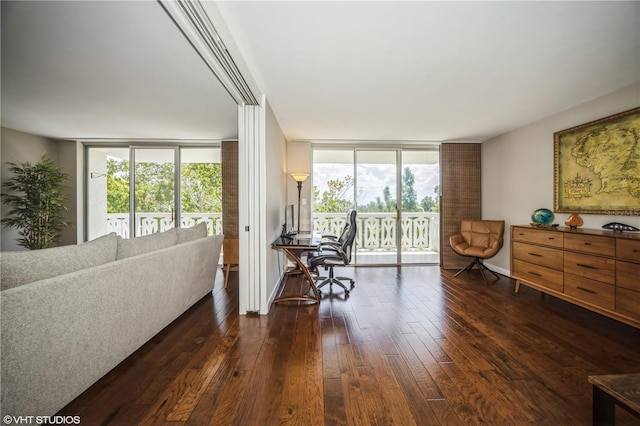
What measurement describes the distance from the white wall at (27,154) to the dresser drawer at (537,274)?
7.31 metres

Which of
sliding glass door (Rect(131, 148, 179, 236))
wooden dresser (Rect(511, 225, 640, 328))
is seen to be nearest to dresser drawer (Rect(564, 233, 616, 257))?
wooden dresser (Rect(511, 225, 640, 328))

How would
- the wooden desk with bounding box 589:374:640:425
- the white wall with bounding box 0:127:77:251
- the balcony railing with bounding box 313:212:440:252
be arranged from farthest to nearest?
the balcony railing with bounding box 313:212:440:252 < the white wall with bounding box 0:127:77:251 < the wooden desk with bounding box 589:374:640:425

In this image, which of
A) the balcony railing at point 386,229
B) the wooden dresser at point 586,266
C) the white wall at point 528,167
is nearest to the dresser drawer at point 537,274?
the wooden dresser at point 586,266

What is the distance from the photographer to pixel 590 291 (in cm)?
257

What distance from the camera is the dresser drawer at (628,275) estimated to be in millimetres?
2201

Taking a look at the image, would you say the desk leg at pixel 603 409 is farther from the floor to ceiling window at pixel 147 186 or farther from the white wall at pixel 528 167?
the floor to ceiling window at pixel 147 186

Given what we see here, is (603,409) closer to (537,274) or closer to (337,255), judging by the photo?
(537,274)

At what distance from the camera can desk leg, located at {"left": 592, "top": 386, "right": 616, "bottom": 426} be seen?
1215 mm

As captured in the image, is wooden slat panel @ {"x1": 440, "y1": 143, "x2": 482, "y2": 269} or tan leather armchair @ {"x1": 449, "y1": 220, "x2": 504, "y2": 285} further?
wooden slat panel @ {"x1": 440, "y1": 143, "x2": 482, "y2": 269}

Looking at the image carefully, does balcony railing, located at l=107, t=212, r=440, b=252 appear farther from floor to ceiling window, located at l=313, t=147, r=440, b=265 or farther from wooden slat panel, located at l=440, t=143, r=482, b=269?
wooden slat panel, located at l=440, t=143, r=482, b=269

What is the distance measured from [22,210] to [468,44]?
20.5 ft

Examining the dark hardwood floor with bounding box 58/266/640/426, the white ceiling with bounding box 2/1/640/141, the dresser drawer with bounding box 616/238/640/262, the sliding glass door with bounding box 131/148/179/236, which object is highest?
the white ceiling with bounding box 2/1/640/141

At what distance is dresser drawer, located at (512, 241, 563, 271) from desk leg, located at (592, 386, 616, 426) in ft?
6.93

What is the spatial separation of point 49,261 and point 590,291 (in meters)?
4.34
